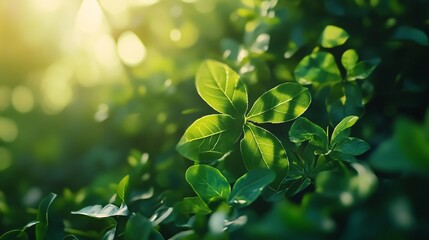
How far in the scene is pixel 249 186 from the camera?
66 centimetres

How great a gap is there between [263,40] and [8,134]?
1.16 m

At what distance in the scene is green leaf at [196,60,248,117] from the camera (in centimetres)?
71

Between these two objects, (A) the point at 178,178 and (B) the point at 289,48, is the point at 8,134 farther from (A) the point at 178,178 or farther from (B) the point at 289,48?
(B) the point at 289,48

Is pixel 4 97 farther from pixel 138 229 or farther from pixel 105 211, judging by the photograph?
pixel 138 229

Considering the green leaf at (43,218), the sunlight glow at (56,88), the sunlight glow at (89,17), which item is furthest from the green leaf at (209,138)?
the sunlight glow at (56,88)

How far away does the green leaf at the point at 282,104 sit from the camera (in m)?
0.73

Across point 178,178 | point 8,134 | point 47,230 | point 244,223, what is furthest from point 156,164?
point 8,134

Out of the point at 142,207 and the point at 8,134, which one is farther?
the point at 8,134

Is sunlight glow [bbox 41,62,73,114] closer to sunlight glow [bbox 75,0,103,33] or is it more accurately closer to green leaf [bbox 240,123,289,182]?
sunlight glow [bbox 75,0,103,33]

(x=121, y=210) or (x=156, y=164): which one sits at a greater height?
(x=121, y=210)

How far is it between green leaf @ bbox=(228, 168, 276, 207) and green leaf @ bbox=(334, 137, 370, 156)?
13 centimetres

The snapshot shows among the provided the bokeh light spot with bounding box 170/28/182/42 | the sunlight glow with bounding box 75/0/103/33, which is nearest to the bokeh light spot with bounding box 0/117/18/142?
the sunlight glow with bounding box 75/0/103/33

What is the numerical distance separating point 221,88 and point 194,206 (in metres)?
0.17

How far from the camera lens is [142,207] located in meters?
0.88
